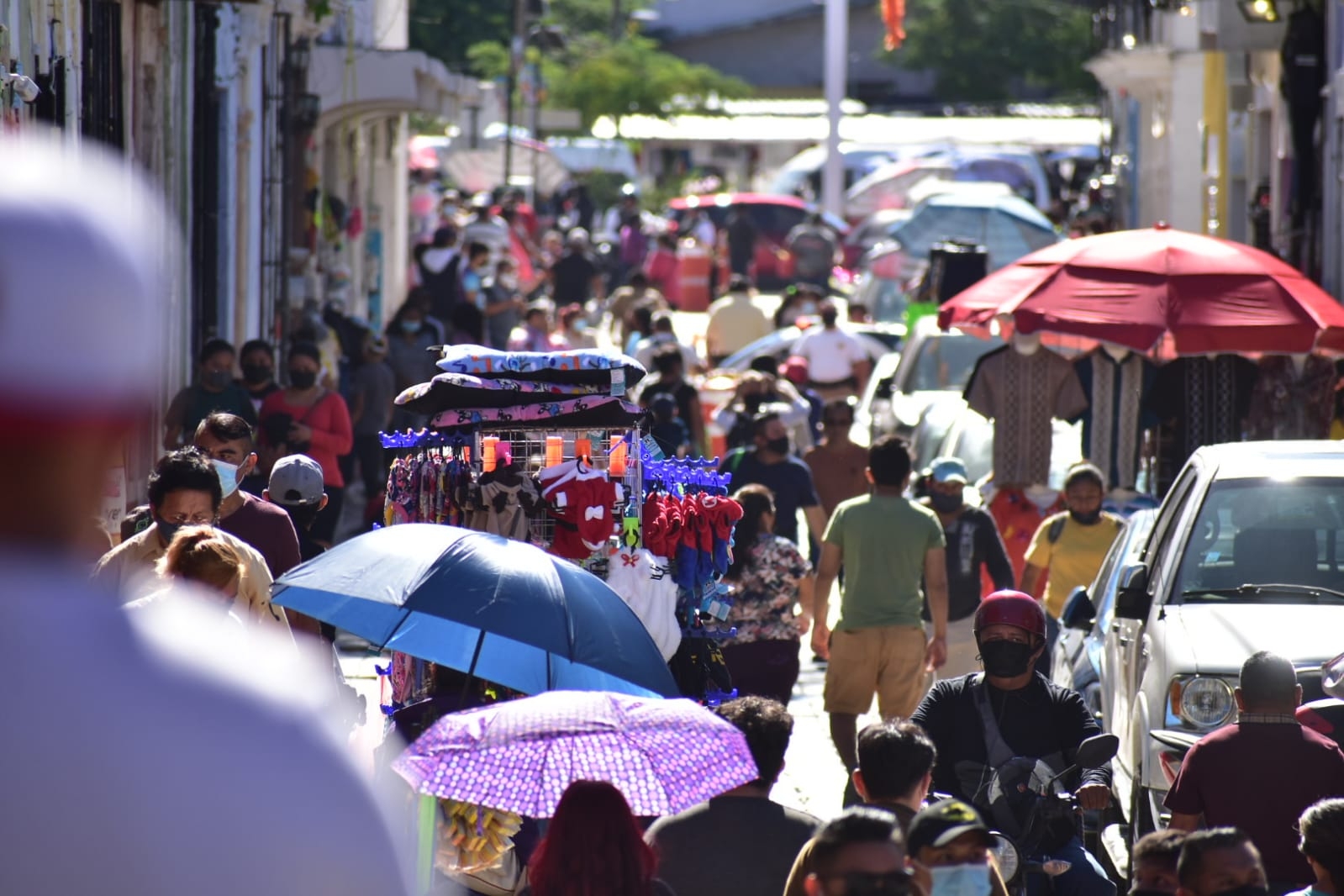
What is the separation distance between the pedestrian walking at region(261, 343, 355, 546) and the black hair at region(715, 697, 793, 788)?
6435 mm

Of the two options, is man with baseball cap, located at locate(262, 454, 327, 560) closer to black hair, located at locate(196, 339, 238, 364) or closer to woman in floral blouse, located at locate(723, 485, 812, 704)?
woman in floral blouse, located at locate(723, 485, 812, 704)

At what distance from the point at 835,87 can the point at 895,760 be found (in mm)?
37193

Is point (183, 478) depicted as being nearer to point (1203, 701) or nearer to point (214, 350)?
point (1203, 701)

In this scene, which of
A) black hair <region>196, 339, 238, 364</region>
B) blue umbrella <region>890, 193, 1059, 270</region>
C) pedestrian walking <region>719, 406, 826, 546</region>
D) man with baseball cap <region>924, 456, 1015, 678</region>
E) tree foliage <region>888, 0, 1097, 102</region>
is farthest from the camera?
tree foliage <region>888, 0, 1097, 102</region>

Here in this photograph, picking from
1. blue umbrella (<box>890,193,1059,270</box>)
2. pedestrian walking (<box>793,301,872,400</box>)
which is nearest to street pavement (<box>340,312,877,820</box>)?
pedestrian walking (<box>793,301,872,400</box>)

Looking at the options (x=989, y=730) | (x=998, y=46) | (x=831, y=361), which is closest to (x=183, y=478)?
(x=989, y=730)

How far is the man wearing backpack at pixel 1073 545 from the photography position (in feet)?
34.6

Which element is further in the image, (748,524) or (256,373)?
(256,373)

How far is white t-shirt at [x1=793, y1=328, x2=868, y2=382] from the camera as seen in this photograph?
18.8m

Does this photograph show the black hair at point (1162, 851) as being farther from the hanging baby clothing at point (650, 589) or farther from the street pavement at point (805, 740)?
the street pavement at point (805, 740)

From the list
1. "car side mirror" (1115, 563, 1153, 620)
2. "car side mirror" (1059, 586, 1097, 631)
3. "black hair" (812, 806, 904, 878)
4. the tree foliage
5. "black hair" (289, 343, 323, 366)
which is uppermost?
the tree foliage

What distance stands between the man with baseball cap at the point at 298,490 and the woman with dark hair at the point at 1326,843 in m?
4.34

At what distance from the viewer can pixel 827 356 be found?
18906 millimetres

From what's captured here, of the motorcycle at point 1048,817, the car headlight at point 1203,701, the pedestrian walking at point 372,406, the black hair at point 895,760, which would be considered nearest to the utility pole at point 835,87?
the pedestrian walking at point 372,406
